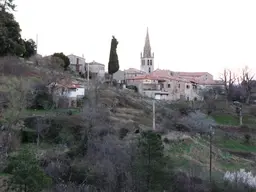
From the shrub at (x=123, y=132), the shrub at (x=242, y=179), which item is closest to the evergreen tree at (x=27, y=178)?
the shrub at (x=242, y=179)

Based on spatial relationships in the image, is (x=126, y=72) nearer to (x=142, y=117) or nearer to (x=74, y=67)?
(x=74, y=67)

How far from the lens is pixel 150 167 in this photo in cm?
1727

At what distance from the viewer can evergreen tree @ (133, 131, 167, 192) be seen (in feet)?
56.7

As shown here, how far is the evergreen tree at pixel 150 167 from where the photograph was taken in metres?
17.3

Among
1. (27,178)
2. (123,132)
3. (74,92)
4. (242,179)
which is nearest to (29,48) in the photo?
(74,92)

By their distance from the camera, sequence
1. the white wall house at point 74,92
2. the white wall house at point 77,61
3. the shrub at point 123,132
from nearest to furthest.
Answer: the shrub at point 123,132
the white wall house at point 74,92
the white wall house at point 77,61

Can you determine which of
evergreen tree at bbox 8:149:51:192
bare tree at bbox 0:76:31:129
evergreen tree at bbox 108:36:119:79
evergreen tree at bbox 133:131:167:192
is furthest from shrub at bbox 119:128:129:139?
evergreen tree at bbox 108:36:119:79

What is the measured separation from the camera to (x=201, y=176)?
877 inches

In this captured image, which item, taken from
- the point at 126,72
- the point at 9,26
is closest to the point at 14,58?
the point at 9,26

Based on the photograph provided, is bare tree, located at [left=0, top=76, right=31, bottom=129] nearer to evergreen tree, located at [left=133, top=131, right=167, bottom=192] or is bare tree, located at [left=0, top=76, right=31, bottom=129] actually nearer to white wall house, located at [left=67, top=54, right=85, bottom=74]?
evergreen tree, located at [left=133, top=131, right=167, bottom=192]

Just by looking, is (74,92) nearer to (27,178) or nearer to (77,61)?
(77,61)

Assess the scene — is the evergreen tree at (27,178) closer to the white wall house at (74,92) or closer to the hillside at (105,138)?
the hillside at (105,138)

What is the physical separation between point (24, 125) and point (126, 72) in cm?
4419

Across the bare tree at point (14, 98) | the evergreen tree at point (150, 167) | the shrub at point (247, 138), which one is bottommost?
the shrub at point (247, 138)
